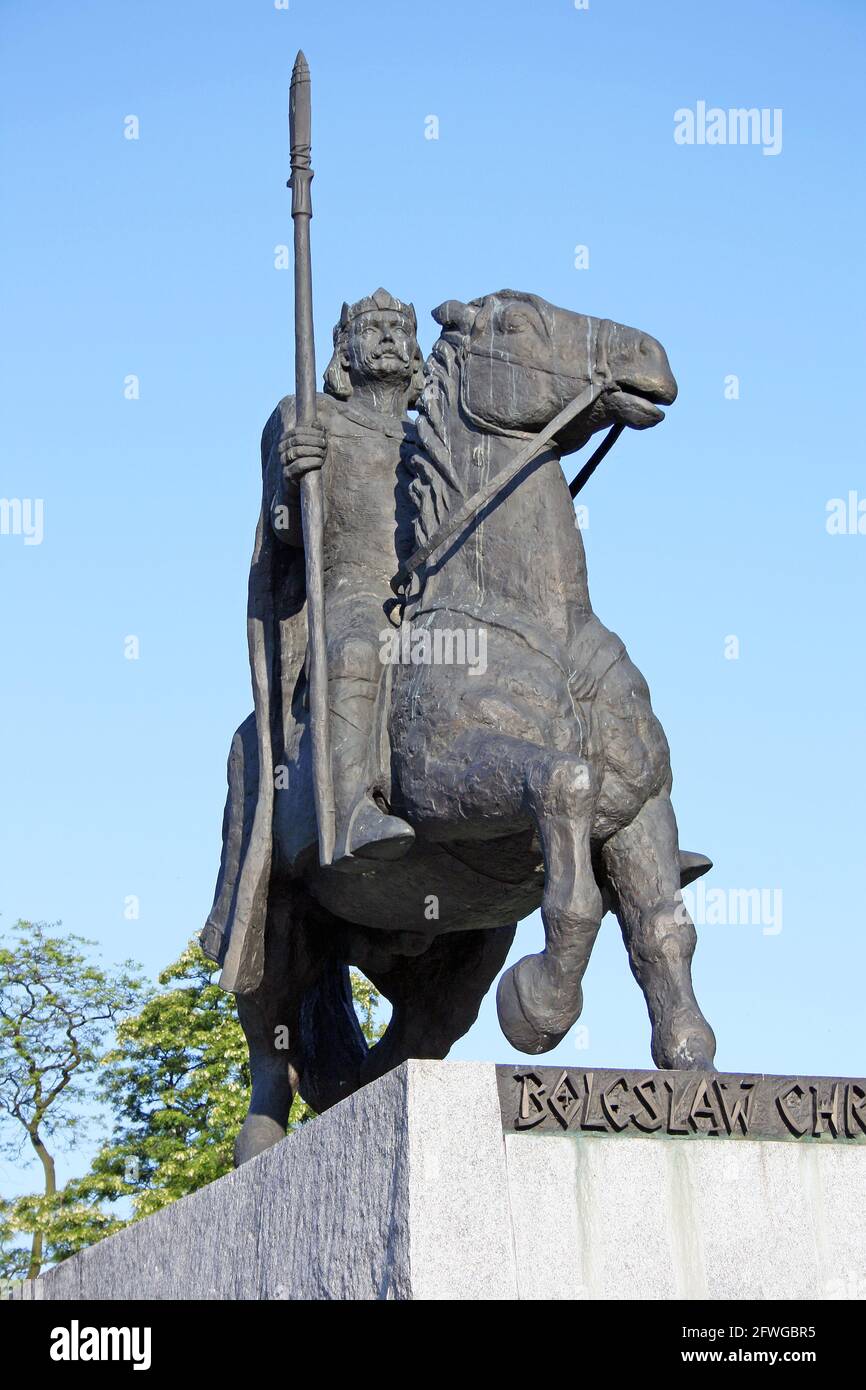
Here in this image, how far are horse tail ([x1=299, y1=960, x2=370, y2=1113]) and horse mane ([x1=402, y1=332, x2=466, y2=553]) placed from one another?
2.44m

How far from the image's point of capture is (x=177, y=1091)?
989 inches

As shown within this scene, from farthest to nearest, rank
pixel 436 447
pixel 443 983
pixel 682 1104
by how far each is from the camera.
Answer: pixel 443 983 → pixel 436 447 → pixel 682 1104

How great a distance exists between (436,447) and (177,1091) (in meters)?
17.3

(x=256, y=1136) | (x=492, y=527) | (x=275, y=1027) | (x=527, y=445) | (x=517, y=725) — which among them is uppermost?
(x=527, y=445)

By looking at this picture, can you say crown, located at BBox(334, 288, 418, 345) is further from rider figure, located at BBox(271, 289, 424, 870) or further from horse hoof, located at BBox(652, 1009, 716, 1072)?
horse hoof, located at BBox(652, 1009, 716, 1072)

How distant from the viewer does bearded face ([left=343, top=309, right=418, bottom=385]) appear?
9992 millimetres

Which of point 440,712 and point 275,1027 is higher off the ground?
point 440,712

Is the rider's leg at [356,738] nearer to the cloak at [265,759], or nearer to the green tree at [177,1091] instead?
the cloak at [265,759]

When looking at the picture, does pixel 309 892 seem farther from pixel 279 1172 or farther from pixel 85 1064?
pixel 85 1064

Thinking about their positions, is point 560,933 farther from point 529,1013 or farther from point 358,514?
point 358,514

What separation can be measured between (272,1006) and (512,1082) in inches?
123

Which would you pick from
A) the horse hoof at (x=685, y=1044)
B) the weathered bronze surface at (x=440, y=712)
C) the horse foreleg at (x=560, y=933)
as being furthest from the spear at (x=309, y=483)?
the horse hoof at (x=685, y=1044)

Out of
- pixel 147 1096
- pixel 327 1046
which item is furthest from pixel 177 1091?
pixel 327 1046
